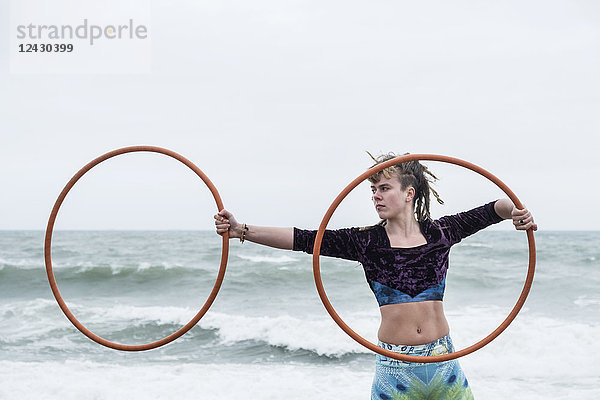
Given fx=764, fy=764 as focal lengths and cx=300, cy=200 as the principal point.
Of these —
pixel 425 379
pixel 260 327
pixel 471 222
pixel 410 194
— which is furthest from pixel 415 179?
pixel 260 327

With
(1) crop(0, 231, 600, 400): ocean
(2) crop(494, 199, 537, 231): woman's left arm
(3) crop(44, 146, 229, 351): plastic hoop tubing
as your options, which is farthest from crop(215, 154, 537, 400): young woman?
(1) crop(0, 231, 600, 400): ocean

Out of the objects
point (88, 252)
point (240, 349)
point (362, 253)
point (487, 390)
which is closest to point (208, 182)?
point (362, 253)

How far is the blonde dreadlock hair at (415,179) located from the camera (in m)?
4.93

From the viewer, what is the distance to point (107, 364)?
42.2ft

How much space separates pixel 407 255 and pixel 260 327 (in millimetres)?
11182

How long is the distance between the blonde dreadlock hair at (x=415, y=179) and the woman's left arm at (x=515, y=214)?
15.6 inches

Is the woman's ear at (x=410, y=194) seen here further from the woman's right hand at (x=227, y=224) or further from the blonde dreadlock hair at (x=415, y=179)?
the woman's right hand at (x=227, y=224)

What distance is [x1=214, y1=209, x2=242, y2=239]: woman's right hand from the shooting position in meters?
4.94

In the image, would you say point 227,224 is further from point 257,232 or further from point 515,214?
point 515,214

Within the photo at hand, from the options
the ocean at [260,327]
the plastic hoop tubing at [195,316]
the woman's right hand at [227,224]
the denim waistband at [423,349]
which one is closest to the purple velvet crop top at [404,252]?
the denim waistband at [423,349]

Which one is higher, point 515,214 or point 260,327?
point 515,214

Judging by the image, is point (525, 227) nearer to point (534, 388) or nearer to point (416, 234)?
point (416, 234)

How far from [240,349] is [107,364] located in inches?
99.3

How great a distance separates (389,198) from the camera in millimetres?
4859
